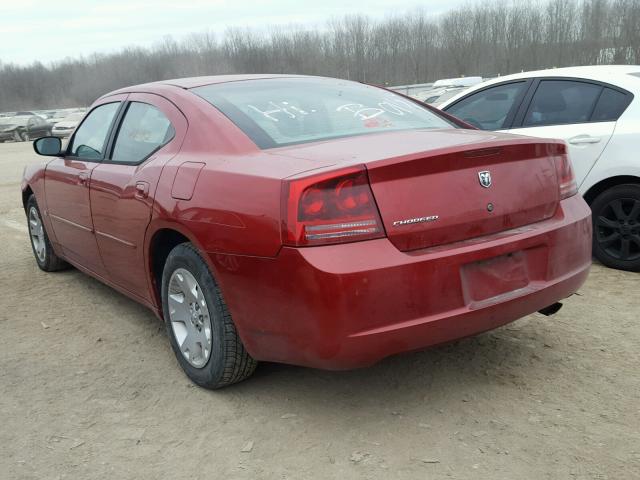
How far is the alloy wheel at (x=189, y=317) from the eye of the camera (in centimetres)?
304

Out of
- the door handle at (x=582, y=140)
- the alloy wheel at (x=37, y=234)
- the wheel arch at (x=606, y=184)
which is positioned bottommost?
the alloy wheel at (x=37, y=234)

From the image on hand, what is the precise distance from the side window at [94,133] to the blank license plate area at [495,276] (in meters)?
2.54

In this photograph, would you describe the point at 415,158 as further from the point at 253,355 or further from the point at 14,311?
the point at 14,311

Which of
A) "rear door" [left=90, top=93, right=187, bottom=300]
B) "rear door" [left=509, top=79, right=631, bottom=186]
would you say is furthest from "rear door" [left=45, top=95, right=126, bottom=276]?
"rear door" [left=509, top=79, right=631, bottom=186]

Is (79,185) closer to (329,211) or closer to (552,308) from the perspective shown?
(329,211)

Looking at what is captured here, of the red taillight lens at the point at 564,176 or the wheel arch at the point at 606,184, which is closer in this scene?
the red taillight lens at the point at 564,176

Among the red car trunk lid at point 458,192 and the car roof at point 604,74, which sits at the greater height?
the car roof at point 604,74

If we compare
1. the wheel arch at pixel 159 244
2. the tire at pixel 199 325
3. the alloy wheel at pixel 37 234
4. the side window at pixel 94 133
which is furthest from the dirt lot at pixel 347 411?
the alloy wheel at pixel 37 234

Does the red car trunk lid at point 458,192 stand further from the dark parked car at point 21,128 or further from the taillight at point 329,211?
the dark parked car at point 21,128

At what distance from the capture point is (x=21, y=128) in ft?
102

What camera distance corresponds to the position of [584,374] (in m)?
3.09

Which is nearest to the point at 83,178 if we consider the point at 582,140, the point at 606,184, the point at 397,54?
the point at 582,140

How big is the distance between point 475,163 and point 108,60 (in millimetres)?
92001

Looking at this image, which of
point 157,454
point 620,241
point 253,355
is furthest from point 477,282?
point 620,241
